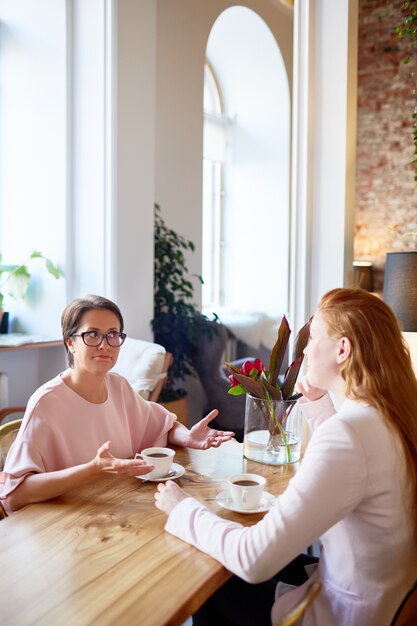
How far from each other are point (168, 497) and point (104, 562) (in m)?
0.24

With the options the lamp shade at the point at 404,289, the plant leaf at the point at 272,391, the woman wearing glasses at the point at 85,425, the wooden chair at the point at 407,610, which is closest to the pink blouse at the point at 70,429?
the woman wearing glasses at the point at 85,425

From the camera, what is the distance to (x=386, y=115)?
18.1 ft

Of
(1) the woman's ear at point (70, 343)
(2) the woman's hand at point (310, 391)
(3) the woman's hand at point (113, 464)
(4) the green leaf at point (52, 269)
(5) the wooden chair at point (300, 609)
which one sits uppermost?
(4) the green leaf at point (52, 269)

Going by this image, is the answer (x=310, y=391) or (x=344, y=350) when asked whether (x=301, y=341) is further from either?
(x=344, y=350)

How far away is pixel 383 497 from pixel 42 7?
3.54 meters

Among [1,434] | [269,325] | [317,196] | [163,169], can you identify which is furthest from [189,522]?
[269,325]

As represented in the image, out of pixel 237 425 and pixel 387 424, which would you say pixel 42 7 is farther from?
pixel 387 424

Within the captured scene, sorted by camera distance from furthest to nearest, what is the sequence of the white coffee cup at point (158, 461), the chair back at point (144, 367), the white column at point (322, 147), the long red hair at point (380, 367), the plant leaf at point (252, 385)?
the chair back at point (144, 367), the white column at point (322, 147), the plant leaf at point (252, 385), the white coffee cup at point (158, 461), the long red hair at point (380, 367)

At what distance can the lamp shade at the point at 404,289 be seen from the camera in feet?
9.14

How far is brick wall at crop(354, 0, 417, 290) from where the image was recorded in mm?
5422

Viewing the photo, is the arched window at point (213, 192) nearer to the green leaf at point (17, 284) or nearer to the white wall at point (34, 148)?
the white wall at point (34, 148)

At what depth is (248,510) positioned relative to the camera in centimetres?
134

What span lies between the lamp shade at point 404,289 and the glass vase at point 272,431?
50.5 inches

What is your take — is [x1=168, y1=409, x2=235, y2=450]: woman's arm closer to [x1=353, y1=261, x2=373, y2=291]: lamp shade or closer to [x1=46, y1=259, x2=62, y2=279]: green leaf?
[x1=46, y1=259, x2=62, y2=279]: green leaf
